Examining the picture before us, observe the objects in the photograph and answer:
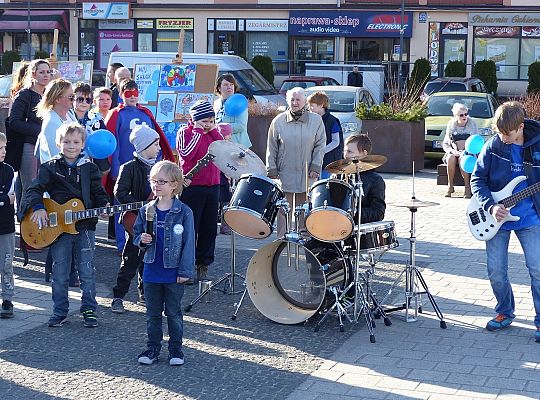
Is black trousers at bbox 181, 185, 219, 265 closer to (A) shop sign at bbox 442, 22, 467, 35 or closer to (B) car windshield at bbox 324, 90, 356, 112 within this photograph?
(B) car windshield at bbox 324, 90, 356, 112

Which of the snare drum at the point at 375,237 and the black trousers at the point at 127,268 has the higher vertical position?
the snare drum at the point at 375,237

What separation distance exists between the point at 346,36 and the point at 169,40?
8.32 metres

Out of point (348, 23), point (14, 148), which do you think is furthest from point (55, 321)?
point (348, 23)

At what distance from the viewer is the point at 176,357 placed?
6.95m

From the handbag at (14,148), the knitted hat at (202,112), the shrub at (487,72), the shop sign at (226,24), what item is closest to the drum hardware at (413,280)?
the knitted hat at (202,112)

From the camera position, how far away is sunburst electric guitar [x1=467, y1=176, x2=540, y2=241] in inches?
299

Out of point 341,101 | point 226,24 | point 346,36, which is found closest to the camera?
point 341,101

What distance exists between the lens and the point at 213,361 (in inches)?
279

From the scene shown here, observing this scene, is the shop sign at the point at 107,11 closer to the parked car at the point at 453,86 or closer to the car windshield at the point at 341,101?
the parked car at the point at 453,86

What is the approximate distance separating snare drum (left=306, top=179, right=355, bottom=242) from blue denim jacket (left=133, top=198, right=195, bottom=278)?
1169 millimetres

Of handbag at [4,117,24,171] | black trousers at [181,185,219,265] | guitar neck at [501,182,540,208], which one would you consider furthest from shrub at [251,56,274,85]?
guitar neck at [501,182,540,208]

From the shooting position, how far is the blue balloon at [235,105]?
1126 centimetres

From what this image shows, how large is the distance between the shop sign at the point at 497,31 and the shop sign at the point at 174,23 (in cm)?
1297

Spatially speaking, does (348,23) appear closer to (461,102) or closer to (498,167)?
(461,102)
